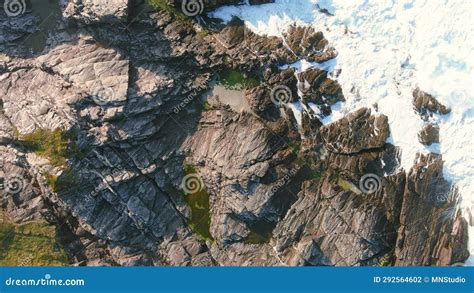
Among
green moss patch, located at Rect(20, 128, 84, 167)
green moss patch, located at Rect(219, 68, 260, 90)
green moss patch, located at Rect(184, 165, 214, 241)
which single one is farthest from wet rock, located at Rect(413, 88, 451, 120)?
green moss patch, located at Rect(20, 128, 84, 167)

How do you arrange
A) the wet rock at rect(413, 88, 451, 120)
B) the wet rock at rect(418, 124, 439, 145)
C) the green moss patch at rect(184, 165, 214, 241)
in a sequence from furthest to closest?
the green moss patch at rect(184, 165, 214, 241) < the wet rock at rect(418, 124, 439, 145) < the wet rock at rect(413, 88, 451, 120)

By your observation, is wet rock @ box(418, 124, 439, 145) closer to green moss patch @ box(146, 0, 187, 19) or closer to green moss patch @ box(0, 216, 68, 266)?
green moss patch @ box(146, 0, 187, 19)

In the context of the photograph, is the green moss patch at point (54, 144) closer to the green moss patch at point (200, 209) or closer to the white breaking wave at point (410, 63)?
the green moss patch at point (200, 209)

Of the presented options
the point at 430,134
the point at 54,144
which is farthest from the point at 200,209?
the point at 430,134

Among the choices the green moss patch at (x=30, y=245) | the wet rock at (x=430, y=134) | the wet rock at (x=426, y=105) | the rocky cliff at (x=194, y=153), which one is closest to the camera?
the wet rock at (x=426, y=105)

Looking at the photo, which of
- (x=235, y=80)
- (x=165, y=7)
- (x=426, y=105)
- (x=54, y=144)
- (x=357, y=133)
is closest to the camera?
(x=426, y=105)

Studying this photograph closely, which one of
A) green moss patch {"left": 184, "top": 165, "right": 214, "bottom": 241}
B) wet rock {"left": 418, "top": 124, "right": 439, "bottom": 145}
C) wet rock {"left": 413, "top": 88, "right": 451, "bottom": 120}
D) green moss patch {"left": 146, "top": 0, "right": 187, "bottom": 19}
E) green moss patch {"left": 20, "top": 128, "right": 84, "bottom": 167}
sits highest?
green moss patch {"left": 146, "top": 0, "right": 187, "bottom": 19}

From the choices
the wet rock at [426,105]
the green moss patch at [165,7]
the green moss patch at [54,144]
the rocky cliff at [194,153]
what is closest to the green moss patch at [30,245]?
the rocky cliff at [194,153]

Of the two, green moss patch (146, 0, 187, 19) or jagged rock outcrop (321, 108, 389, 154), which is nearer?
jagged rock outcrop (321, 108, 389, 154)

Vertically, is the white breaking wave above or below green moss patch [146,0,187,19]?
below

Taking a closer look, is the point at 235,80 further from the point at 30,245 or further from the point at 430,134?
the point at 30,245
